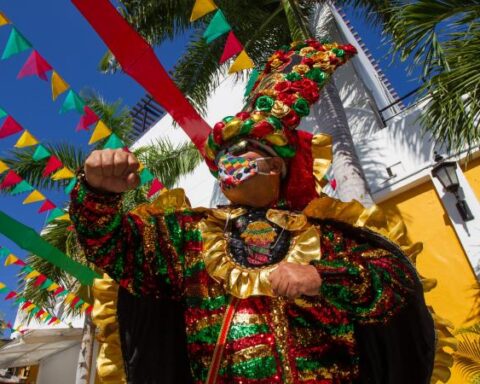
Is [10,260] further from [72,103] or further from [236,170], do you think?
[236,170]

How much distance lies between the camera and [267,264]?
1.62 metres

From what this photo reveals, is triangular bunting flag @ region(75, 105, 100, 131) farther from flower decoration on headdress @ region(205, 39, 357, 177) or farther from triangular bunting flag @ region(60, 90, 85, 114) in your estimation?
flower decoration on headdress @ region(205, 39, 357, 177)

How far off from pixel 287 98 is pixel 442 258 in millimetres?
4250

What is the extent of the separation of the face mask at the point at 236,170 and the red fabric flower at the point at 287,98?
345 millimetres

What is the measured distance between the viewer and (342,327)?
1.59 metres

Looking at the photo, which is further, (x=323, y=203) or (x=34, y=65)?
(x=34, y=65)

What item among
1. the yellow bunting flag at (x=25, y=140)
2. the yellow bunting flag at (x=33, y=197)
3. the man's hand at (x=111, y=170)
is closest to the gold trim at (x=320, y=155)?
the man's hand at (x=111, y=170)

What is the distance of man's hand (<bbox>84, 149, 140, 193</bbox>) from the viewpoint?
1.25 meters

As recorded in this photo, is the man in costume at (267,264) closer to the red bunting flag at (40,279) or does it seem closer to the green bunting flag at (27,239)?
the green bunting flag at (27,239)

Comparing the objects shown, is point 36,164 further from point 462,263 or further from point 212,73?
point 462,263

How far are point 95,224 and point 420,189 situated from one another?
5.33 m

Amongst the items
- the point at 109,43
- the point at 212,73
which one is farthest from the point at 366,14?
the point at 109,43

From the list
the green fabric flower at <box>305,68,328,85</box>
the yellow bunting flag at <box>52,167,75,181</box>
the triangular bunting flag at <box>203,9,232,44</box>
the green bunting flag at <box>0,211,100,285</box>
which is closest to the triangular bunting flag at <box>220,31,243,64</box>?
the triangular bunting flag at <box>203,9,232,44</box>

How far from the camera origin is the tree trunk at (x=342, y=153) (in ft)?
14.7
